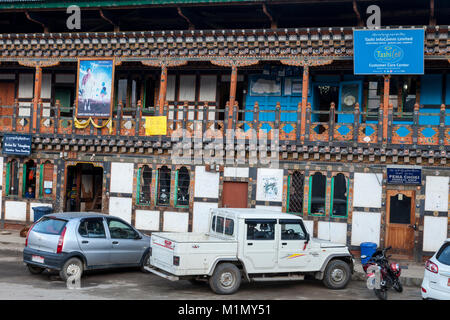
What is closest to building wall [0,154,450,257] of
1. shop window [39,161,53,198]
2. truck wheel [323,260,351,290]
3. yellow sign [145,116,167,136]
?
shop window [39,161,53,198]

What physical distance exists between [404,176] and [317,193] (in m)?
3.20

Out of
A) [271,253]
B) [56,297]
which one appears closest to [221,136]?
[271,253]

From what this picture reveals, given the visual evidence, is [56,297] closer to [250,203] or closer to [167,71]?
[250,203]

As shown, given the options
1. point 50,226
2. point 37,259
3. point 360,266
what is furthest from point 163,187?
point 37,259

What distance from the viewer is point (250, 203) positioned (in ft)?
67.9

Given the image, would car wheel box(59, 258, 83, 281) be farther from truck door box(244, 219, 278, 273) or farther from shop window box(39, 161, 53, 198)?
shop window box(39, 161, 53, 198)

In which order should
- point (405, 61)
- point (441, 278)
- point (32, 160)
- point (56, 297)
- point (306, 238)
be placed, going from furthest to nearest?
point (32, 160), point (405, 61), point (306, 238), point (56, 297), point (441, 278)

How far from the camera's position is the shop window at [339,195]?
19.8 metres

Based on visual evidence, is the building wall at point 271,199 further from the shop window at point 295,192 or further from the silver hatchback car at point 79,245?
the silver hatchback car at point 79,245

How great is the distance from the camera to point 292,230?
13.5 m

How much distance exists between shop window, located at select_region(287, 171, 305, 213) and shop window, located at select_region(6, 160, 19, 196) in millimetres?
12166

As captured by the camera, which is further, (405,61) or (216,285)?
(405,61)

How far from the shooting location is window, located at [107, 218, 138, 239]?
48.1ft

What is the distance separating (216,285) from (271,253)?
5.26 feet
